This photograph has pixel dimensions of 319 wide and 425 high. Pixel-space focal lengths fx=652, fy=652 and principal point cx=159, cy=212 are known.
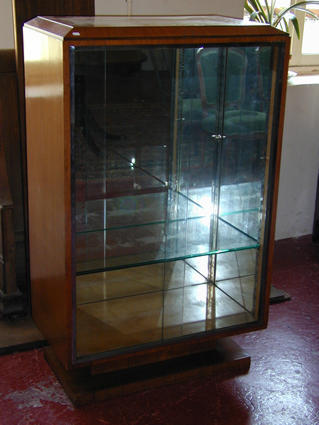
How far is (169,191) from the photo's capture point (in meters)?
2.37

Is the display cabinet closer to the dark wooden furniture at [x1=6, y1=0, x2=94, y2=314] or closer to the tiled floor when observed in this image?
the tiled floor

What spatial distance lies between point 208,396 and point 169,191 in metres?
0.75

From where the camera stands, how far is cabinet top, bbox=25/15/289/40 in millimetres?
1854

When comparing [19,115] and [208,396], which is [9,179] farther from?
[208,396]

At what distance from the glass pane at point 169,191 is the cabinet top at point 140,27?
7 centimetres

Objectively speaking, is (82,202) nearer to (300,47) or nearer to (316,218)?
(316,218)

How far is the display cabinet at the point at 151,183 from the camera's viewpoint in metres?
2.01

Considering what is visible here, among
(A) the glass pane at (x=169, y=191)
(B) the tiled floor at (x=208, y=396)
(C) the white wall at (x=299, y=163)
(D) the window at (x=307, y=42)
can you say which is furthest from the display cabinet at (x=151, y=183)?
(D) the window at (x=307, y=42)

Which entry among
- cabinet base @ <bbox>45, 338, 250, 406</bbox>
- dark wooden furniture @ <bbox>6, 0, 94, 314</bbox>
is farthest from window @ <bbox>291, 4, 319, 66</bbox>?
cabinet base @ <bbox>45, 338, 250, 406</bbox>

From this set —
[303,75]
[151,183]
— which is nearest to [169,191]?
[151,183]

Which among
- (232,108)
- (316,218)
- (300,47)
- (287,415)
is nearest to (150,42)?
(232,108)

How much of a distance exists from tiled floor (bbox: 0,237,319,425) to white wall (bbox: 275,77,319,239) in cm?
113

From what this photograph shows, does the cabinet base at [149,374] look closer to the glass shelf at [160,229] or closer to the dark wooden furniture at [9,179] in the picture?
the dark wooden furniture at [9,179]

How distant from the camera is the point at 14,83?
2.72 meters
